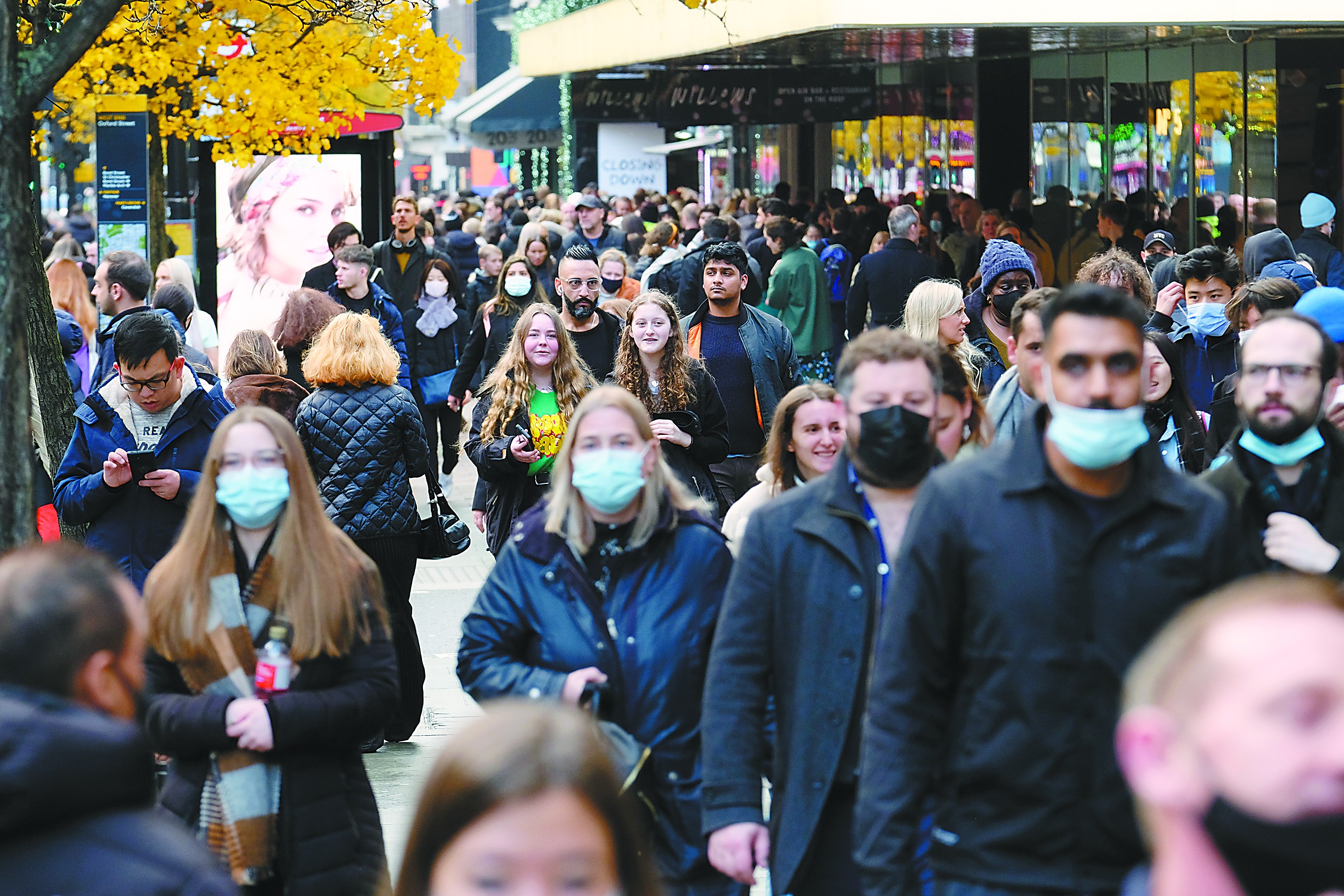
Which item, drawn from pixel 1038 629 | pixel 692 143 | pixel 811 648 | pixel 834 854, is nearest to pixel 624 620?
pixel 811 648

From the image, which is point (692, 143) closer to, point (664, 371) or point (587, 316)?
point (587, 316)

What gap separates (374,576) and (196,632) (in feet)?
1.48

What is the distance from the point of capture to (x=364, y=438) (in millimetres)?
7461

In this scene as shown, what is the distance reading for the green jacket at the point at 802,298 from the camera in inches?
602

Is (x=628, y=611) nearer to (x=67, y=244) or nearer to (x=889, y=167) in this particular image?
(x=67, y=244)

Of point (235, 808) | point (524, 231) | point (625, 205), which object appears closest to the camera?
point (235, 808)

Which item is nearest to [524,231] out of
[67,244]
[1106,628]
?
[67,244]

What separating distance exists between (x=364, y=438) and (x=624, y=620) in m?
3.30

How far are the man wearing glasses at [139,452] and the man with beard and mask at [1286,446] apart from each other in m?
3.59

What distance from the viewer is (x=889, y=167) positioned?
28594 millimetres

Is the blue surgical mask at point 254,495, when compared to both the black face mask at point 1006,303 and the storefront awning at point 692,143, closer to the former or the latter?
the black face mask at point 1006,303

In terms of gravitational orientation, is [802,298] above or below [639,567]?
above

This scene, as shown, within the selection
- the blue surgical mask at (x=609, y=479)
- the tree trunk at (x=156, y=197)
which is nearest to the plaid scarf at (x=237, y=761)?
the blue surgical mask at (x=609, y=479)

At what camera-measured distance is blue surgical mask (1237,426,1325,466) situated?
170 inches
